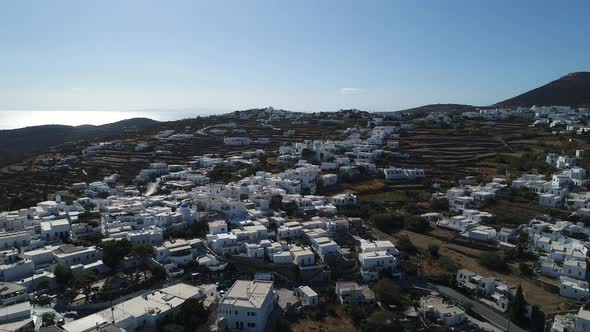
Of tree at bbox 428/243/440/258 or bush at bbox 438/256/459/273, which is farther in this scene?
tree at bbox 428/243/440/258

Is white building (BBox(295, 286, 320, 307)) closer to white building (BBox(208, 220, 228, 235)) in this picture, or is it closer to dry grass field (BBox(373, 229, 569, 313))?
dry grass field (BBox(373, 229, 569, 313))

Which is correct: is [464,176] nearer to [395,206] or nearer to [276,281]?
[395,206]

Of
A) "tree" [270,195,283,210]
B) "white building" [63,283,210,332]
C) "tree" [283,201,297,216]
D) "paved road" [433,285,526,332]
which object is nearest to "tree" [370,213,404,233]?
"tree" [283,201,297,216]

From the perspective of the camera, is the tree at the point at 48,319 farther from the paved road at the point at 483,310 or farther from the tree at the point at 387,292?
the paved road at the point at 483,310

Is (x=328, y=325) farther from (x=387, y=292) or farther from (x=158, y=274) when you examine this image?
(x=158, y=274)

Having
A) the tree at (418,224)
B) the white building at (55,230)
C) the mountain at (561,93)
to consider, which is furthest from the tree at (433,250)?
the mountain at (561,93)

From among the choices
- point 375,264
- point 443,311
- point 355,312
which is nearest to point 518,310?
point 443,311

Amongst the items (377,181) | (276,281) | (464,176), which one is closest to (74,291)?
(276,281)
